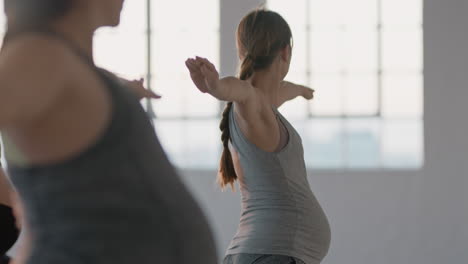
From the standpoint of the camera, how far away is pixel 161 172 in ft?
3.19

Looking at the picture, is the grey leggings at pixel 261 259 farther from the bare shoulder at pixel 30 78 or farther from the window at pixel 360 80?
the window at pixel 360 80

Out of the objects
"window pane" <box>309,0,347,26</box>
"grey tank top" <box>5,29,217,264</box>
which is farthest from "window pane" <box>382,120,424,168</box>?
"grey tank top" <box>5,29,217,264</box>

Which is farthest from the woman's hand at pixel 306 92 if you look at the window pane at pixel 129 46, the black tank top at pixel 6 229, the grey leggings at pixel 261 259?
the window pane at pixel 129 46

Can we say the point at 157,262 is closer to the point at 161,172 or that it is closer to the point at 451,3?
the point at 161,172

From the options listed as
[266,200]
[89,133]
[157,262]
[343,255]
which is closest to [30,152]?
[89,133]

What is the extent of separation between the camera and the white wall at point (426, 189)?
546 centimetres

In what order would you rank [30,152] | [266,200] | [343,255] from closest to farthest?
[30,152], [266,200], [343,255]

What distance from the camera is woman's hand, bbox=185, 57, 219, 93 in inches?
70.2

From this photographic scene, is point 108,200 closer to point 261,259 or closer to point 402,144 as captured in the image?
point 261,259

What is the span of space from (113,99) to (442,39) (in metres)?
4.81

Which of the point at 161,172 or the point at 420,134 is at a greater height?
the point at 161,172

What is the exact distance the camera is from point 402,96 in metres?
5.55

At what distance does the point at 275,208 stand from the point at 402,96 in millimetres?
3494

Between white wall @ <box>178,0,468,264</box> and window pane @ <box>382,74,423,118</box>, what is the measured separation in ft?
0.19
